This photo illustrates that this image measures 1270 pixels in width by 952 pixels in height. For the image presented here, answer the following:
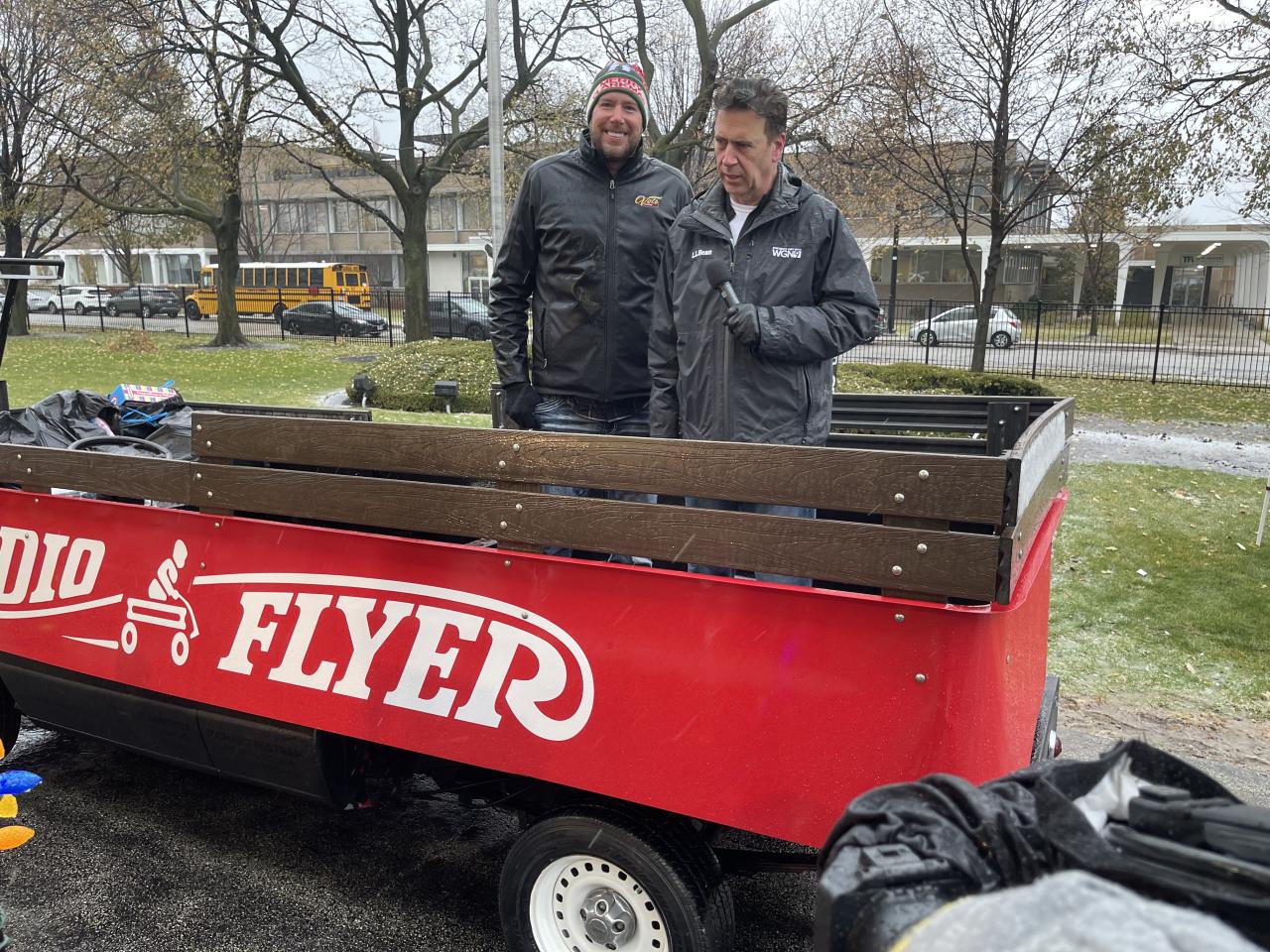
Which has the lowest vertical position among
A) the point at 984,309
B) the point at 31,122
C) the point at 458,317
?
the point at 458,317

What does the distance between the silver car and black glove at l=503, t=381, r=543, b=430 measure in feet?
82.1

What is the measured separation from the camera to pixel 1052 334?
79.5 feet

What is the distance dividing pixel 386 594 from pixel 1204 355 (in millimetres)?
24453

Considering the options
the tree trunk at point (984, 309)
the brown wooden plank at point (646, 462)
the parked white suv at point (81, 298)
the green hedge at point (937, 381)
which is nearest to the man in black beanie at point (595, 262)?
the brown wooden plank at point (646, 462)

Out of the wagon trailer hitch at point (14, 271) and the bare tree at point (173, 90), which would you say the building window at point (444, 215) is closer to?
the bare tree at point (173, 90)

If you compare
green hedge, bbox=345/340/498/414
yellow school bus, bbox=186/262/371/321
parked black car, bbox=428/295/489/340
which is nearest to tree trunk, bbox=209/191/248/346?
parked black car, bbox=428/295/489/340

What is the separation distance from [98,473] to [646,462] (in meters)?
2.08

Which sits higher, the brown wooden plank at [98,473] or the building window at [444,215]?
the building window at [444,215]

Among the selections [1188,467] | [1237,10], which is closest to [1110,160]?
[1237,10]

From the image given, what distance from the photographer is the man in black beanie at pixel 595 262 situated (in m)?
3.51

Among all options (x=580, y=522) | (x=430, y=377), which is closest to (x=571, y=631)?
(x=580, y=522)

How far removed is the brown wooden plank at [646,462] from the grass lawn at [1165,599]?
3.51 meters

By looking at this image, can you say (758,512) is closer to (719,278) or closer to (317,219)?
(719,278)

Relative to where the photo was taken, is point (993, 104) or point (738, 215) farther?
point (993, 104)
